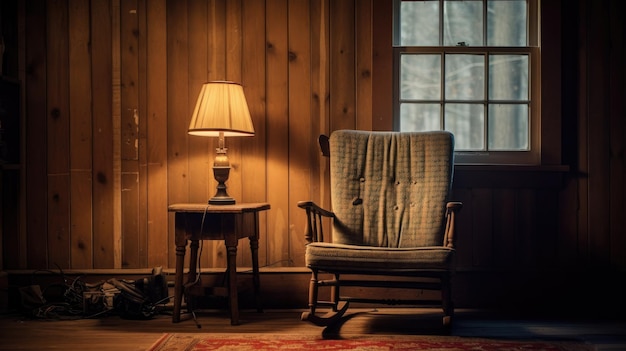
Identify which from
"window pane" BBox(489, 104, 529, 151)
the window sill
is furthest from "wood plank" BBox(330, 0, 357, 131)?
"window pane" BBox(489, 104, 529, 151)

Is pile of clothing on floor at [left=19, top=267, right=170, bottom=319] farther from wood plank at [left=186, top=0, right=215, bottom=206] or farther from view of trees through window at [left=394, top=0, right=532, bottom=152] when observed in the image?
view of trees through window at [left=394, top=0, right=532, bottom=152]

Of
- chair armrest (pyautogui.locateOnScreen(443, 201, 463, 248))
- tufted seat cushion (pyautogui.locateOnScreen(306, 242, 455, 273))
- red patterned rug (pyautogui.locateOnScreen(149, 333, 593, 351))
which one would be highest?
chair armrest (pyautogui.locateOnScreen(443, 201, 463, 248))

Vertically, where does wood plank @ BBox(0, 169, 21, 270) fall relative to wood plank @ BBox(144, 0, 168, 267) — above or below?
below

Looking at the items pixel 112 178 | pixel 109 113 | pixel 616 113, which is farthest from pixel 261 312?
pixel 616 113

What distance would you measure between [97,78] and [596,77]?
2763 millimetres

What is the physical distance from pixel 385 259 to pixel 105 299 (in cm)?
153

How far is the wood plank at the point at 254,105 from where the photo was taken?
3658mm

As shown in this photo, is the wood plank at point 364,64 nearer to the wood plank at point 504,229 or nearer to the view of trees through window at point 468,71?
the view of trees through window at point 468,71

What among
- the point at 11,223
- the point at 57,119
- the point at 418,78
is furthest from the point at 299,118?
the point at 11,223

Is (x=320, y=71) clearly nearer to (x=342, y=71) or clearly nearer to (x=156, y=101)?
(x=342, y=71)

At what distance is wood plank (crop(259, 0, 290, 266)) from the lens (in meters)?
3.65

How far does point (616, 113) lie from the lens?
3.59 meters

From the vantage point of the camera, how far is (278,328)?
314 cm

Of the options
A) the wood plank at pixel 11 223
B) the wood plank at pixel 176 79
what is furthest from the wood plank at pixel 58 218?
the wood plank at pixel 176 79
